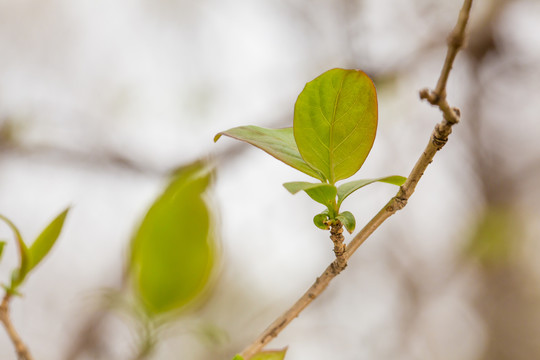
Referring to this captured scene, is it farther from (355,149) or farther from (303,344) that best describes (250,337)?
(355,149)

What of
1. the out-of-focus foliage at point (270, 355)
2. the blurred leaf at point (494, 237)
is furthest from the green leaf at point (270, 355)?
Result: the blurred leaf at point (494, 237)

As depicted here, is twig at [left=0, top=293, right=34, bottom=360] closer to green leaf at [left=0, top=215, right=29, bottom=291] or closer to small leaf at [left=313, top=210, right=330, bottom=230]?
green leaf at [left=0, top=215, right=29, bottom=291]

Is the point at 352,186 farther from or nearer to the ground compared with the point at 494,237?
farther from the ground

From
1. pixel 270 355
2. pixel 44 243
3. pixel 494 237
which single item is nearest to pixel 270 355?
pixel 270 355

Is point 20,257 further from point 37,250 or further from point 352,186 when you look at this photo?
point 352,186

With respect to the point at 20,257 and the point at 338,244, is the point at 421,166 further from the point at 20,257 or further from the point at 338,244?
the point at 20,257

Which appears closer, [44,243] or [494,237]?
[44,243]
